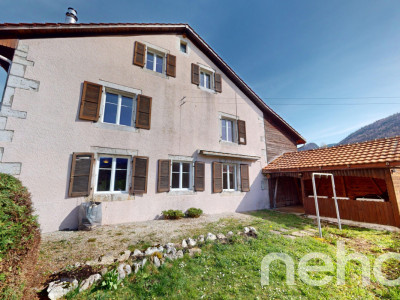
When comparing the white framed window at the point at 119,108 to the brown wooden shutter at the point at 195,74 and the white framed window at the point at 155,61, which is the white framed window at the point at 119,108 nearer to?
the white framed window at the point at 155,61

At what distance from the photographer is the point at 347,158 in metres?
7.75

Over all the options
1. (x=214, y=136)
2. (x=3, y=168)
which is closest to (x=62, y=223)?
(x=3, y=168)

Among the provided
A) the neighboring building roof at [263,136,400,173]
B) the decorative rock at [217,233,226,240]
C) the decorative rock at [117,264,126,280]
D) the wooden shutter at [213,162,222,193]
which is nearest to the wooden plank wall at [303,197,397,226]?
the neighboring building roof at [263,136,400,173]

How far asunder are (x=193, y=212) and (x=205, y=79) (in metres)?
7.53

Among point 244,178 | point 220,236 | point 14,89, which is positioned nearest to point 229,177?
point 244,178

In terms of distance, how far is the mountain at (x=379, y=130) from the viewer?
70.6 m

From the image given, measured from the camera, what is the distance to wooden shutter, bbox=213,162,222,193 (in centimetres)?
891

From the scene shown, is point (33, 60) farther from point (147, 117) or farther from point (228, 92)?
point (228, 92)

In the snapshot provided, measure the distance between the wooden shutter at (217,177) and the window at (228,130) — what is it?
5.87ft

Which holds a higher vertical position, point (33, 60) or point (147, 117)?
point (33, 60)

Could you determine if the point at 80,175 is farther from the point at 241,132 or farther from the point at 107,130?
the point at 241,132

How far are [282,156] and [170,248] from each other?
33.7ft

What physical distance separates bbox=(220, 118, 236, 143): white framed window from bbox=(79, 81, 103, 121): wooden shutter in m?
6.34

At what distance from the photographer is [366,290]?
10.3 ft
